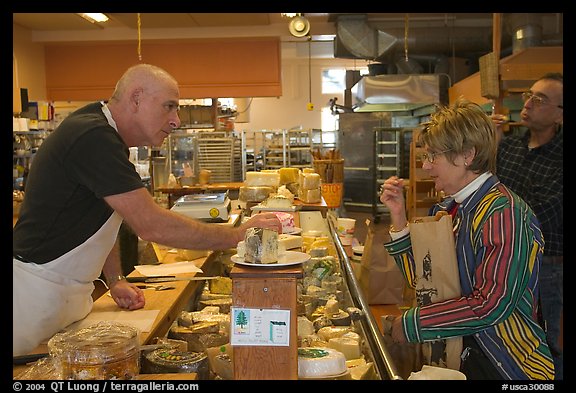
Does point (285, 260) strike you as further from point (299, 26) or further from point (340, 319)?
→ point (299, 26)

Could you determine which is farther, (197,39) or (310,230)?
(197,39)

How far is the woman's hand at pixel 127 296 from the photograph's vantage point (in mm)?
2180

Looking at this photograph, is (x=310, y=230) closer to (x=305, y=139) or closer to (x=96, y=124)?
(x=96, y=124)

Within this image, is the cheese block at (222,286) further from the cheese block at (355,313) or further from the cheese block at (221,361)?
the cheese block at (221,361)

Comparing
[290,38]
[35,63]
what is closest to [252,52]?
[290,38]

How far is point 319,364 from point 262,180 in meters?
3.57

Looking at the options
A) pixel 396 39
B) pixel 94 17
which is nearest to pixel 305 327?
pixel 94 17

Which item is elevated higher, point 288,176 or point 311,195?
point 288,176

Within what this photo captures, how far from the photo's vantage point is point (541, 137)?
10.9ft

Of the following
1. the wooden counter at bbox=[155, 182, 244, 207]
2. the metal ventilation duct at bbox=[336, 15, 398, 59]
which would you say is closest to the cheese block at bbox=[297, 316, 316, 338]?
the wooden counter at bbox=[155, 182, 244, 207]

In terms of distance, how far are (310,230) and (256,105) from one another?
12.2m

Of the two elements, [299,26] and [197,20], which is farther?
[197,20]

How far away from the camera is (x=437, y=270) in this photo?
1934 millimetres

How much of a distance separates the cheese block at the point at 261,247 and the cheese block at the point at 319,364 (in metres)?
0.30
